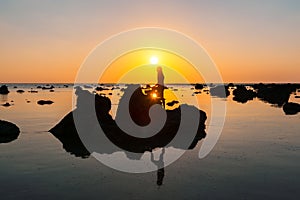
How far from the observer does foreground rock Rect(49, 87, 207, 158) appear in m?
33.0

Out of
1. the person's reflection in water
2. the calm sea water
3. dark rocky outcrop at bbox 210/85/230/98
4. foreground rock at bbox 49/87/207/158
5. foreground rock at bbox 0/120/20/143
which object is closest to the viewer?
the calm sea water

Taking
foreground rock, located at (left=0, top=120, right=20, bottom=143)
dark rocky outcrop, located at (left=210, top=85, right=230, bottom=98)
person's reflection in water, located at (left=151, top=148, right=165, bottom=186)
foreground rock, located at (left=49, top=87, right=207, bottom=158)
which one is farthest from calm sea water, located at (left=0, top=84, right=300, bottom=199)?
dark rocky outcrop, located at (left=210, top=85, right=230, bottom=98)

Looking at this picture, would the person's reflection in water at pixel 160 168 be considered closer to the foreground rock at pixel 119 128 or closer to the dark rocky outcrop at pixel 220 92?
the foreground rock at pixel 119 128

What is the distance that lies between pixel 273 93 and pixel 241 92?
19093 mm

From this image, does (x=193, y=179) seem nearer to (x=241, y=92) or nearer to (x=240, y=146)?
(x=240, y=146)

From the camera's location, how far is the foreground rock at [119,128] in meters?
33.0

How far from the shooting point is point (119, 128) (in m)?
37.5

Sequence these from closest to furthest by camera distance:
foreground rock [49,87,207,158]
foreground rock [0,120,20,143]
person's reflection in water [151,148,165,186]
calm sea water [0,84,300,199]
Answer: calm sea water [0,84,300,199], person's reflection in water [151,148,165,186], foreground rock [49,87,207,158], foreground rock [0,120,20,143]

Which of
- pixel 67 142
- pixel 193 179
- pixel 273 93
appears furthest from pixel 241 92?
pixel 193 179

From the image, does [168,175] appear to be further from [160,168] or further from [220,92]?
[220,92]

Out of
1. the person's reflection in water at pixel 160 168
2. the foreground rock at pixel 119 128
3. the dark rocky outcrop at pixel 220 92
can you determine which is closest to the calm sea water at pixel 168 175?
the person's reflection in water at pixel 160 168

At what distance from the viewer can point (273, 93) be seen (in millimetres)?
139625

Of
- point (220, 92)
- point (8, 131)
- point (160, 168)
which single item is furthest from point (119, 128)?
point (220, 92)

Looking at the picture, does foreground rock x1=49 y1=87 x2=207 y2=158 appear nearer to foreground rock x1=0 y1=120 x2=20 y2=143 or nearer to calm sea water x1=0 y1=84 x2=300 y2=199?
calm sea water x1=0 y1=84 x2=300 y2=199
